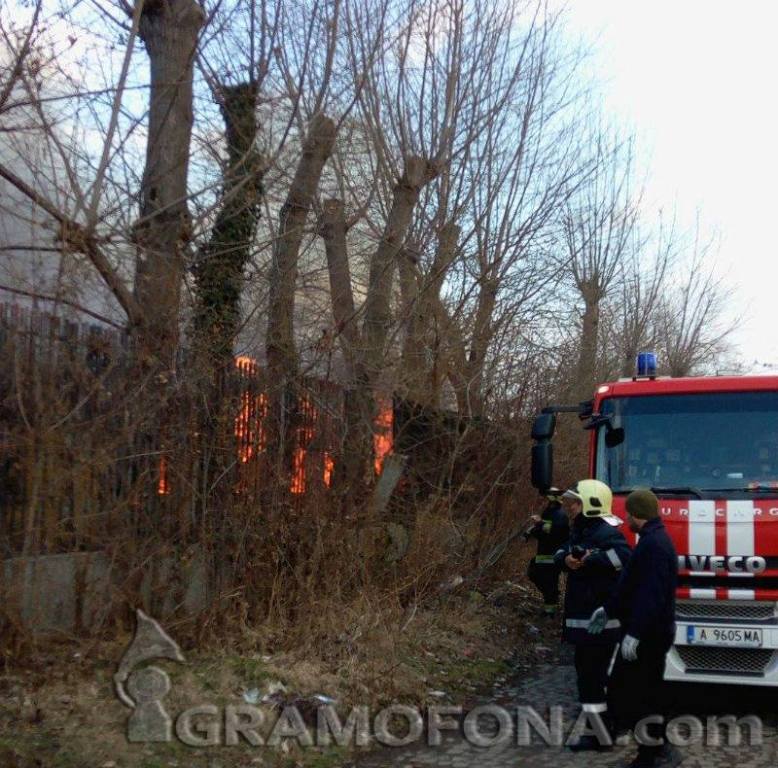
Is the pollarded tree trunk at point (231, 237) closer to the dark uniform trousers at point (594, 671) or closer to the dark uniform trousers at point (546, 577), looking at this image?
the dark uniform trousers at point (594, 671)

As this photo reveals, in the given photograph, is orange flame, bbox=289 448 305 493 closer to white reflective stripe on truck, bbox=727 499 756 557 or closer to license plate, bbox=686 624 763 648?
license plate, bbox=686 624 763 648

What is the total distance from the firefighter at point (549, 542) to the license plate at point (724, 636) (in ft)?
11.8

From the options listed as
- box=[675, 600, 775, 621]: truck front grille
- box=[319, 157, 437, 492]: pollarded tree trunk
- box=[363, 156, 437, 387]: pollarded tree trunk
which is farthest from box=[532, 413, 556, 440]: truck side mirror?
box=[363, 156, 437, 387]: pollarded tree trunk

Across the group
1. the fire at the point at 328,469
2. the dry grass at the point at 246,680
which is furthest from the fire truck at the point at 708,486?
the fire at the point at 328,469

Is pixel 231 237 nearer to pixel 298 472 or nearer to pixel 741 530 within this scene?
pixel 298 472

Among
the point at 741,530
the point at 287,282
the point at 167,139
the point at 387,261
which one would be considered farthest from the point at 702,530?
the point at 167,139

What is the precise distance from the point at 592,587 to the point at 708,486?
57.4 inches

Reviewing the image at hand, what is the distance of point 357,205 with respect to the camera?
12562 mm

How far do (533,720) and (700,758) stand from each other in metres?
1.37

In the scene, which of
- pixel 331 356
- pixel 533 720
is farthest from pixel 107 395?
pixel 533 720

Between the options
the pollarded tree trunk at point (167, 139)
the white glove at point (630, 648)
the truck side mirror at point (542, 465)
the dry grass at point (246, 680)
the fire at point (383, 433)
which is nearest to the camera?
the dry grass at point (246, 680)

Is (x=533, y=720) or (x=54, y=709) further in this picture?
(x=533, y=720)

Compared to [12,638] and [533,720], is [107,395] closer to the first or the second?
[12,638]

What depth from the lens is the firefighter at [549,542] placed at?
37.4 ft
